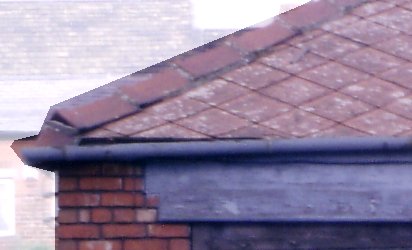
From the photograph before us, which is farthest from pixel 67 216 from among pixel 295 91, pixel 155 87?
pixel 295 91

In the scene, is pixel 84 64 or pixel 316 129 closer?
pixel 316 129

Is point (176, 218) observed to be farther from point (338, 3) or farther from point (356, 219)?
point (338, 3)

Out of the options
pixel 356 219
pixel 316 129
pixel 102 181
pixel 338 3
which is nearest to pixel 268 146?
pixel 316 129

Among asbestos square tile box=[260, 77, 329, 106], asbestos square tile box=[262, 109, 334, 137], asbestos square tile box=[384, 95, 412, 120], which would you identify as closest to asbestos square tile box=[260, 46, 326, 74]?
asbestos square tile box=[260, 77, 329, 106]

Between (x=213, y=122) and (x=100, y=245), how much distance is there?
31.7 inches

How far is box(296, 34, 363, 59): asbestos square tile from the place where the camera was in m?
4.79

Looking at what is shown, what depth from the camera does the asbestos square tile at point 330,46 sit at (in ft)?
15.7

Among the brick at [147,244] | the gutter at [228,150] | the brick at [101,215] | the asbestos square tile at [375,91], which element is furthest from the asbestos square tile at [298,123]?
the brick at [101,215]

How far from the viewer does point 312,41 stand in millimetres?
4926

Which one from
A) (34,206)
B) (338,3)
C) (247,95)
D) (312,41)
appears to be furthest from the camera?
(34,206)

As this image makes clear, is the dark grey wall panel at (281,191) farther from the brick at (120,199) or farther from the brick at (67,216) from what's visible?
the brick at (67,216)

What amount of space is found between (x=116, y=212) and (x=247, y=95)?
0.88 m

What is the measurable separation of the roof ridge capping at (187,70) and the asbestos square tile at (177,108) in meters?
0.06

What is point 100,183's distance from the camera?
167 inches
